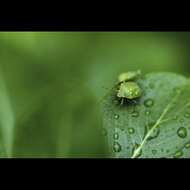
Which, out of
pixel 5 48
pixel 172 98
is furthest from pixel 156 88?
pixel 5 48

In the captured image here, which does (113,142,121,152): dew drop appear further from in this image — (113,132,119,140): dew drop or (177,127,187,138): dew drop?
(177,127,187,138): dew drop

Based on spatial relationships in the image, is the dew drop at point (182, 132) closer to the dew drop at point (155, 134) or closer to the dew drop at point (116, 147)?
the dew drop at point (155, 134)

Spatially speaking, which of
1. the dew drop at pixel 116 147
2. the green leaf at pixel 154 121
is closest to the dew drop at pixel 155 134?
the green leaf at pixel 154 121

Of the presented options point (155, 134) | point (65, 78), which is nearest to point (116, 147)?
point (155, 134)

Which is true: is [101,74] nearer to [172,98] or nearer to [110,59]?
[110,59]

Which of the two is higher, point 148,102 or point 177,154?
point 148,102

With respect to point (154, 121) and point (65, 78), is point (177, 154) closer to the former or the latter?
point (154, 121)

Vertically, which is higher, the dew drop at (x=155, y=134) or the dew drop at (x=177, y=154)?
the dew drop at (x=155, y=134)

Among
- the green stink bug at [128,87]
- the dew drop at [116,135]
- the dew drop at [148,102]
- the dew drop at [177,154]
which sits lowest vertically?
the dew drop at [177,154]
